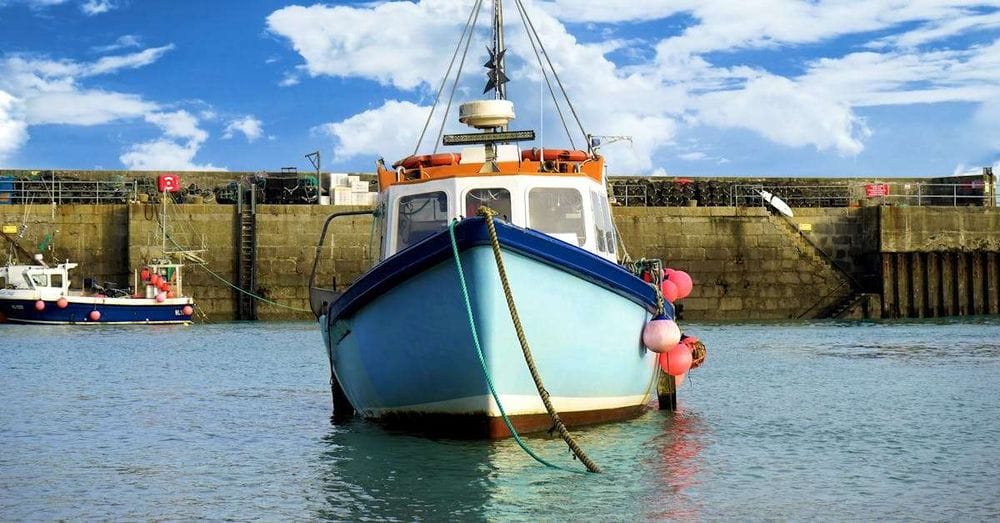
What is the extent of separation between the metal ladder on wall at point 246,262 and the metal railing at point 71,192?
3899 mm

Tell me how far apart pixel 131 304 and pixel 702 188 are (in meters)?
19.5

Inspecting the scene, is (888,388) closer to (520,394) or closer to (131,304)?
(520,394)

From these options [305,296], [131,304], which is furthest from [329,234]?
[131,304]

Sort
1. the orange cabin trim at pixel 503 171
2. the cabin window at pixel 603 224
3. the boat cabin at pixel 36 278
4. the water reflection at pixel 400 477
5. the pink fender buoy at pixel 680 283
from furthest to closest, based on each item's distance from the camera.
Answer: the boat cabin at pixel 36 278, the pink fender buoy at pixel 680 283, the cabin window at pixel 603 224, the orange cabin trim at pixel 503 171, the water reflection at pixel 400 477

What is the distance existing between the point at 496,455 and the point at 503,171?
3.08 meters

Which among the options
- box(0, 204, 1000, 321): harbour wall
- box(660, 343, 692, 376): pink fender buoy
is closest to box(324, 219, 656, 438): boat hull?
box(660, 343, 692, 376): pink fender buoy

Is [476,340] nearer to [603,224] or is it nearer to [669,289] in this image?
[603,224]

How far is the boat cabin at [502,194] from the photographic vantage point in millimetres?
12812

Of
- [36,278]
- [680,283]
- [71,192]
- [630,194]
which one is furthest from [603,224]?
[71,192]

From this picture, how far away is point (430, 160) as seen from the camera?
1341 centimetres

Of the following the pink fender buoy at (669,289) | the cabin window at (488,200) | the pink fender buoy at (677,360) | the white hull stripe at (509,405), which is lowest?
the white hull stripe at (509,405)

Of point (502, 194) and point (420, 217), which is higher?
point (502, 194)

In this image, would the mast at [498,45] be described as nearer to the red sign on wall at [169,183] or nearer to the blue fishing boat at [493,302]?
the blue fishing boat at [493,302]

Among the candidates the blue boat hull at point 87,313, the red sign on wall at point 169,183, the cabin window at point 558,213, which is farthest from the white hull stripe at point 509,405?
the red sign on wall at point 169,183
